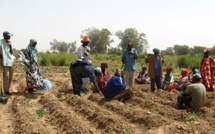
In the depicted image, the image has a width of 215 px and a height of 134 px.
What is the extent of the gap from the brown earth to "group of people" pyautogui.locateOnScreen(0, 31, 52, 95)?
0.85m

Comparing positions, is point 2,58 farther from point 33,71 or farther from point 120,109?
point 120,109

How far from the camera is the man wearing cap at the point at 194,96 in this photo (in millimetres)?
7430

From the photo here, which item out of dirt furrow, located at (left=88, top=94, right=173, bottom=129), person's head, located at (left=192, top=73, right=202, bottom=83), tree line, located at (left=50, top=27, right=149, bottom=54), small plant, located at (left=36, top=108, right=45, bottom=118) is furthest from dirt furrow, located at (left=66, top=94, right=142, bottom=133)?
tree line, located at (left=50, top=27, right=149, bottom=54)

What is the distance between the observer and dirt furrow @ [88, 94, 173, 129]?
20.1 feet

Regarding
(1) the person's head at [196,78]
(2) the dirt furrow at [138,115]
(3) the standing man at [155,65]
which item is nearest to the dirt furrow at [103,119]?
(2) the dirt furrow at [138,115]

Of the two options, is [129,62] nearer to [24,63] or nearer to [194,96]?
[24,63]

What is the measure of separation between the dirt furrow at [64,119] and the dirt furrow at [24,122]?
37 centimetres

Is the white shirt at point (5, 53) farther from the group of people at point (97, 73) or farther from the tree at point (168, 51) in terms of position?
the tree at point (168, 51)

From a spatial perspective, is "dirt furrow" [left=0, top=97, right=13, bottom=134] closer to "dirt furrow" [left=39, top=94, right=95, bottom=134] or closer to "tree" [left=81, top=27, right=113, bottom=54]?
"dirt furrow" [left=39, top=94, right=95, bottom=134]

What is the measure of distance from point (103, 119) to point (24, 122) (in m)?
1.55

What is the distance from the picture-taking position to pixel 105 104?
801 cm

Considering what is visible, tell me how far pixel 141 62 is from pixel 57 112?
20706 mm

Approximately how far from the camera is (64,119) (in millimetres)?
6719

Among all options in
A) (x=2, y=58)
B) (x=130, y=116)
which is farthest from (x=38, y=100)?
(x=130, y=116)
